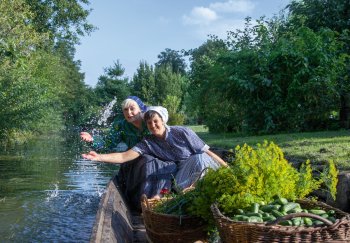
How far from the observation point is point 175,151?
541 cm

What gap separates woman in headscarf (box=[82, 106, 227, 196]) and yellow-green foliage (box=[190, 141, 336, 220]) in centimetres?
128

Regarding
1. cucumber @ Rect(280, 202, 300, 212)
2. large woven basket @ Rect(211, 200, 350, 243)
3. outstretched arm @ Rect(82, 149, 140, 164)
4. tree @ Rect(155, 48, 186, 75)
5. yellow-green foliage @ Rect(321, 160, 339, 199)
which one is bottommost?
large woven basket @ Rect(211, 200, 350, 243)

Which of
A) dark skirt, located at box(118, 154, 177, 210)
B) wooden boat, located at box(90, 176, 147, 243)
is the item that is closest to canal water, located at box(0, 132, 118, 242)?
dark skirt, located at box(118, 154, 177, 210)

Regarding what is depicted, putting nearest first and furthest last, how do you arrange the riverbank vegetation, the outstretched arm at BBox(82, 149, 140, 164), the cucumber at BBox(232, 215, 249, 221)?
the cucumber at BBox(232, 215, 249, 221) < the outstretched arm at BBox(82, 149, 140, 164) < the riverbank vegetation

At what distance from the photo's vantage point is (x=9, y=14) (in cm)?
1919

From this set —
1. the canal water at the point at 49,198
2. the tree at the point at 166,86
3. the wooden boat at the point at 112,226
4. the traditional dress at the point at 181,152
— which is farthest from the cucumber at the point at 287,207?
the tree at the point at 166,86

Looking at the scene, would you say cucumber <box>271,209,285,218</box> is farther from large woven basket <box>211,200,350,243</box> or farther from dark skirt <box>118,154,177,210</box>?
dark skirt <box>118,154,177,210</box>

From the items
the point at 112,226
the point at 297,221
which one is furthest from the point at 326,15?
the point at 297,221

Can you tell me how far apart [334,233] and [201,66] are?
745 inches

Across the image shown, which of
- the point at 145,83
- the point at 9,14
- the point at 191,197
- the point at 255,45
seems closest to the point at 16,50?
the point at 9,14

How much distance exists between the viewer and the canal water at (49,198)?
7395mm

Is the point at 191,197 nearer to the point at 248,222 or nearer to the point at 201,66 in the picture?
the point at 248,222

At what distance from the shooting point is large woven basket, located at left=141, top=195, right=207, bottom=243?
382 centimetres

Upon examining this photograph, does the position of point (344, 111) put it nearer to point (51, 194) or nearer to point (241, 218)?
point (51, 194)
